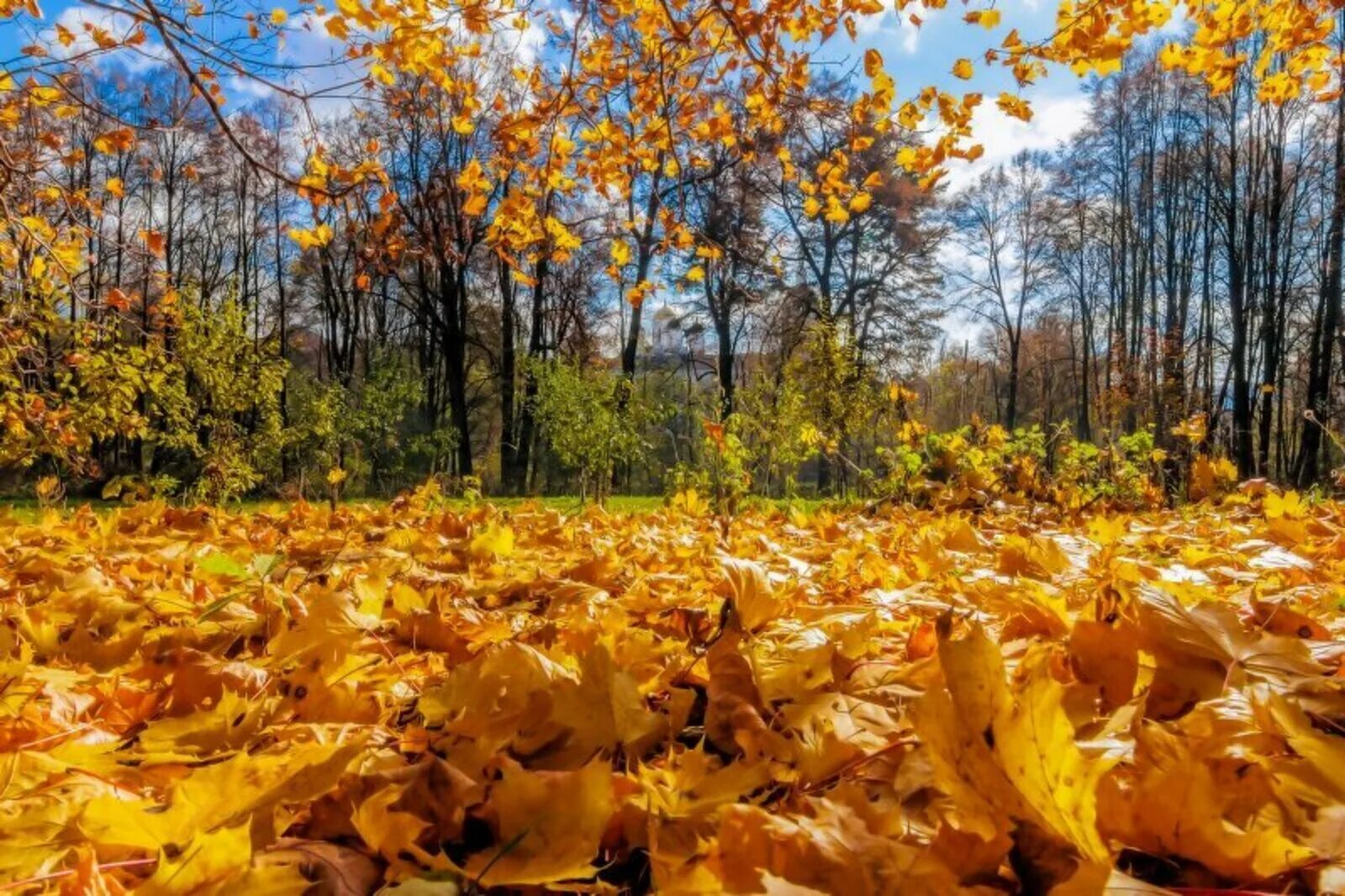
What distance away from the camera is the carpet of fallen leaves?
0.51 meters

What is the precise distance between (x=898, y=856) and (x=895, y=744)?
0.22m

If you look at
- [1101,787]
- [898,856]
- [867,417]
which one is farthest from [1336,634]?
[867,417]

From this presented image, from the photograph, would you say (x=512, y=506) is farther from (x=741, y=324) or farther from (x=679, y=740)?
(x=741, y=324)

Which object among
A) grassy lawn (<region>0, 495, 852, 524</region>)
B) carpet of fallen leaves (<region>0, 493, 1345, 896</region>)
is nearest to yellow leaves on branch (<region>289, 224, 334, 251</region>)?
grassy lawn (<region>0, 495, 852, 524</region>)

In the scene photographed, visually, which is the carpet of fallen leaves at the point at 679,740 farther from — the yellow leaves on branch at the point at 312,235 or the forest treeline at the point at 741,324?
the forest treeline at the point at 741,324

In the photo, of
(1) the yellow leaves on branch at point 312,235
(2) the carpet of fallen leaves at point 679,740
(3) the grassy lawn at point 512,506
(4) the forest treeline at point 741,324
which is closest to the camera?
(2) the carpet of fallen leaves at point 679,740

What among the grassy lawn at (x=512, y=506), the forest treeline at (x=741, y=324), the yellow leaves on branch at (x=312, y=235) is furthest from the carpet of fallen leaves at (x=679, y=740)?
the forest treeline at (x=741, y=324)

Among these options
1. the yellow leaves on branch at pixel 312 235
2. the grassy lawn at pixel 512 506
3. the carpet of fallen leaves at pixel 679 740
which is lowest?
the grassy lawn at pixel 512 506

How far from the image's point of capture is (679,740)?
87 centimetres

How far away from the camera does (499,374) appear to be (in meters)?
29.4

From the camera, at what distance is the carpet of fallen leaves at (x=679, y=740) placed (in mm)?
511

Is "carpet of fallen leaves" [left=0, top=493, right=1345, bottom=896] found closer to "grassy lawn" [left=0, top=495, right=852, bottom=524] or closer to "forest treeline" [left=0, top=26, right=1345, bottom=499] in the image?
"grassy lawn" [left=0, top=495, right=852, bottom=524]

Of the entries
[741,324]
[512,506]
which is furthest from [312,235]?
[741,324]

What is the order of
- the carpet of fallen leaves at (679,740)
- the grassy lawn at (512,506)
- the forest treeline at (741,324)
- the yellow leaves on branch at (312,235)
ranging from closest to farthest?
the carpet of fallen leaves at (679,740), the yellow leaves on branch at (312,235), the grassy lawn at (512,506), the forest treeline at (741,324)
